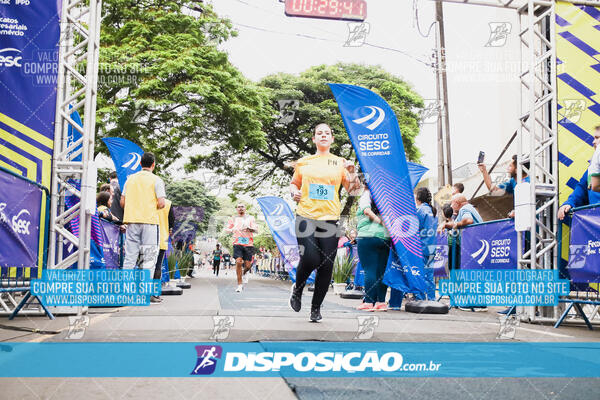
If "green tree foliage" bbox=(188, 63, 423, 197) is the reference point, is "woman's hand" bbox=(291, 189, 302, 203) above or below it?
below

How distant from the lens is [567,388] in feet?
9.05

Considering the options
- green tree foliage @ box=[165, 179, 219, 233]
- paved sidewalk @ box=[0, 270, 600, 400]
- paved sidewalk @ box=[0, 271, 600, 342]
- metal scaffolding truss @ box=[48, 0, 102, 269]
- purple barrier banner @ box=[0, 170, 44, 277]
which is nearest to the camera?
paved sidewalk @ box=[0, 270, 600, 400]

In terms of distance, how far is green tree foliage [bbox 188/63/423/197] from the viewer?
2283 centimetres

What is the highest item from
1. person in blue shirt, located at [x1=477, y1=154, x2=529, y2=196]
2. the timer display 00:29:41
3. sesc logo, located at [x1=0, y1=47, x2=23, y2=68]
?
the timer display 00:29:41

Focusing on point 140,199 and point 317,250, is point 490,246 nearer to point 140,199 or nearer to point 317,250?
point 317,250

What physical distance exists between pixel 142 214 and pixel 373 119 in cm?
323

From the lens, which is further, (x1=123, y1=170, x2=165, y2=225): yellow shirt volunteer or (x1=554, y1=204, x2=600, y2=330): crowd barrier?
(x1=123, y1=170, x2=165, y2=225): yellow shirt volunteer
